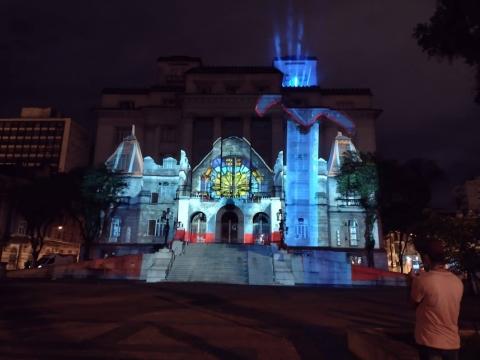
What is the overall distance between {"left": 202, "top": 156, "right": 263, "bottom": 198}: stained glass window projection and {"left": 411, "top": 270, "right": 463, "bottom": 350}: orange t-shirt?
148 feet

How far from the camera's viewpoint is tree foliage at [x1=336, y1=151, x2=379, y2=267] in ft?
139

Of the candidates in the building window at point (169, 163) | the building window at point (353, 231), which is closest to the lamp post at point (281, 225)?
the building window at point (353, 231)

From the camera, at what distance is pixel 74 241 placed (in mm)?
74500

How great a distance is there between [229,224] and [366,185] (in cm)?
1648

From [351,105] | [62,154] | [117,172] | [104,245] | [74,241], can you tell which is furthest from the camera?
[62,154]

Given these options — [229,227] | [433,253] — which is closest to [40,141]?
[229,227]

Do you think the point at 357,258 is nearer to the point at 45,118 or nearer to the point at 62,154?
the point at 62,154

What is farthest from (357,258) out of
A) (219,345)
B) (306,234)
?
(219,345)

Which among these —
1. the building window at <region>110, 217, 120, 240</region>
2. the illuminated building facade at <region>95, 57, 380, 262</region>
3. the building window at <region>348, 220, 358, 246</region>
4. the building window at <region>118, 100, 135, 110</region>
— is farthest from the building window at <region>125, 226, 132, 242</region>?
the building window at <region>348, 220, 358, 246</region>

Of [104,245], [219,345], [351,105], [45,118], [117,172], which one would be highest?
[45,118]

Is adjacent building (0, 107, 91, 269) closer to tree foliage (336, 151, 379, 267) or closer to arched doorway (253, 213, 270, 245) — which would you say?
arched doorway (253, 213, 270, 245)

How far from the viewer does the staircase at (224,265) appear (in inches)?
1270

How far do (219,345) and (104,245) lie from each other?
43885 mm

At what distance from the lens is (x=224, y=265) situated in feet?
113
